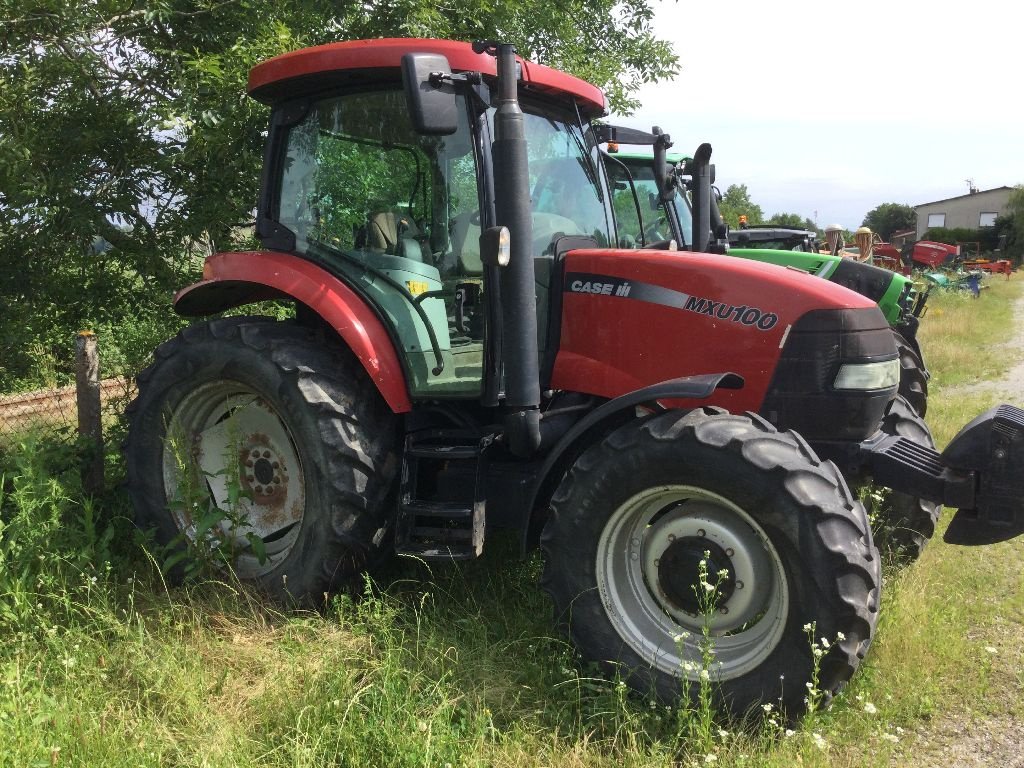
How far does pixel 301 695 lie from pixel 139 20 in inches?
187

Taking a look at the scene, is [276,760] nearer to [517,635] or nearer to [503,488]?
[517,635]

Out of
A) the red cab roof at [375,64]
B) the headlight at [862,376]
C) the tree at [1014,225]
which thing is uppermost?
the tree at [1014,225]

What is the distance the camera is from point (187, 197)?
5672 mm

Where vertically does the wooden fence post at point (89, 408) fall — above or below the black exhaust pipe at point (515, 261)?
below

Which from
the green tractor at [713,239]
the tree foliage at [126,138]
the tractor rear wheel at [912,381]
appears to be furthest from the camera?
the tractor rear wheel at [912,381]

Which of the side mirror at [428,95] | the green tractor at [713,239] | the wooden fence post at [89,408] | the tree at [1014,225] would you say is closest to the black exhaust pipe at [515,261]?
the side mirror at [428,95]

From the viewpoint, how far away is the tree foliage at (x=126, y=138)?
16.8 ft

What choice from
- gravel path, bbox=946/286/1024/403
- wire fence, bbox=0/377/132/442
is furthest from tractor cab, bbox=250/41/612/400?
gravel path, bbox=946/286/1024/403

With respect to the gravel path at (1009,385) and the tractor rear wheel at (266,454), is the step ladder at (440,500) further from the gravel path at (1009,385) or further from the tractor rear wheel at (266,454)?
the gravel path at (1009,385)

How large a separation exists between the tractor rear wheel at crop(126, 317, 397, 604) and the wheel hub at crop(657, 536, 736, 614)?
1.23m

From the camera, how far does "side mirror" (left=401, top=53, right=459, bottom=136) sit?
280 centimetres

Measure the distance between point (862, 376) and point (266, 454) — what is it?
2548 millimetres

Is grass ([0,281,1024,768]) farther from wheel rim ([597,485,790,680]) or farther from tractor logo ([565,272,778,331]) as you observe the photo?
tractor logo ([565,272,778,331])

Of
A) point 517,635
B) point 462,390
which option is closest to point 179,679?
point 517,635
